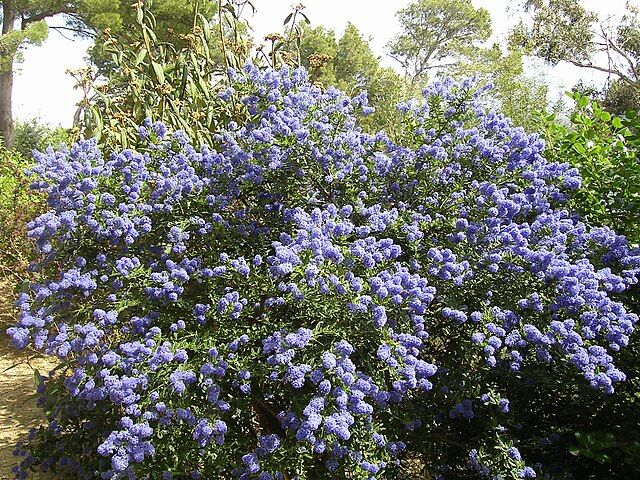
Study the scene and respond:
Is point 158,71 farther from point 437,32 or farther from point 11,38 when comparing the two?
point 437,32

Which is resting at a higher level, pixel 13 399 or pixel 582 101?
pixel 582 101

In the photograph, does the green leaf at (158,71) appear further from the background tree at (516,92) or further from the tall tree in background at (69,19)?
the tall tree in background at (69,19)

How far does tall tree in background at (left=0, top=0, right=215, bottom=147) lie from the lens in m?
14.9

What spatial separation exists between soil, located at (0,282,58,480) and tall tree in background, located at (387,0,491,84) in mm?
28491

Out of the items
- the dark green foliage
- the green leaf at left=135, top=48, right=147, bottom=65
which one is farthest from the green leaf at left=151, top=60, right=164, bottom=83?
the dark green foliage

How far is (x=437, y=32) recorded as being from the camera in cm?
3353

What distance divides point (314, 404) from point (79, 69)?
3.32m

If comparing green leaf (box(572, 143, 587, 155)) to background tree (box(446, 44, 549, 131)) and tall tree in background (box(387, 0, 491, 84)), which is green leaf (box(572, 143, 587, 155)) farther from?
tall tree in background (box(387, 0, 491, 84))

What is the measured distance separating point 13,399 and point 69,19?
15085mm

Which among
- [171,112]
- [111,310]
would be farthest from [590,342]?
[171,112]

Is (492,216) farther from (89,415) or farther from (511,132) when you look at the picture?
(89,415)

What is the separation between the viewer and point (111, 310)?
2.73 metres

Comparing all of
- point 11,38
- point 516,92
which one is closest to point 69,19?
point 11,38

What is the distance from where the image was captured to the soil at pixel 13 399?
3957 millimetres
